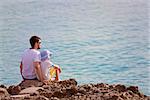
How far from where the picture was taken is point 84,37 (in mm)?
8086

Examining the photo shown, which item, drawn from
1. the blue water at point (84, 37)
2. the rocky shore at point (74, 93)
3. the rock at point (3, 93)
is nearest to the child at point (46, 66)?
the rocky shore at point (74, 93)

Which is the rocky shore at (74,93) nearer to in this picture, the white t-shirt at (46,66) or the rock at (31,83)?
the rock at (31,83)

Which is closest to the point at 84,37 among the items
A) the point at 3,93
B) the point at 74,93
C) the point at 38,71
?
the point at 38,71

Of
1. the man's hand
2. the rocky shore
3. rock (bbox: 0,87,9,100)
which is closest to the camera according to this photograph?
the rocky shore

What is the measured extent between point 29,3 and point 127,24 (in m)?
2.15

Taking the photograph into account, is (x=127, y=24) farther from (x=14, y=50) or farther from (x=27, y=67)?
(x=27, y=67)

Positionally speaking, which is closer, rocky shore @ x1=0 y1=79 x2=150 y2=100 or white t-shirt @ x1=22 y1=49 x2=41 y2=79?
rocky shore @ x1=0 y1=79 x2=150 y2=100

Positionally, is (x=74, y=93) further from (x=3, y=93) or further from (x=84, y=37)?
(x=84, y=37)

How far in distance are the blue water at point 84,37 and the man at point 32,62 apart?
4.66ft

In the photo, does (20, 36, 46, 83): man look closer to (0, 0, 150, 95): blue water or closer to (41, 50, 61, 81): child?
(41, 50, 61, 81): child

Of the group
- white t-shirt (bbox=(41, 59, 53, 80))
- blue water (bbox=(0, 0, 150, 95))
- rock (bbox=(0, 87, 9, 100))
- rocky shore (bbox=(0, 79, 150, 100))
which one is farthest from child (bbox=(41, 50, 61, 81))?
blue water (bbox=(0, 0, 150, 95))

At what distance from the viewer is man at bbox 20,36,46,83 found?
4250mm

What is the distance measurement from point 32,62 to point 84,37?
150 inches

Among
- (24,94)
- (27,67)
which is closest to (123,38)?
(27,67)
